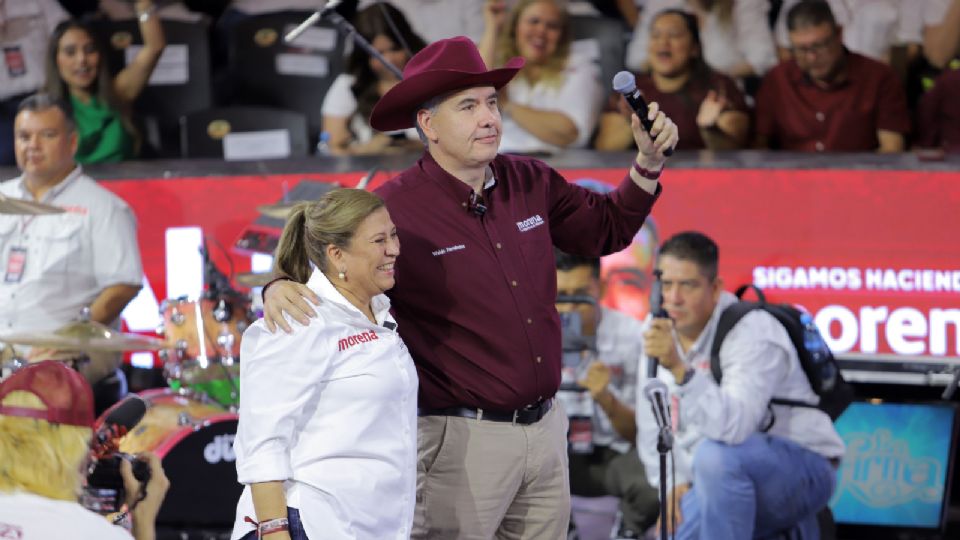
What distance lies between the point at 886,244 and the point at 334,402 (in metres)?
3.33

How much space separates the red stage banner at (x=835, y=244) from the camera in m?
5.95

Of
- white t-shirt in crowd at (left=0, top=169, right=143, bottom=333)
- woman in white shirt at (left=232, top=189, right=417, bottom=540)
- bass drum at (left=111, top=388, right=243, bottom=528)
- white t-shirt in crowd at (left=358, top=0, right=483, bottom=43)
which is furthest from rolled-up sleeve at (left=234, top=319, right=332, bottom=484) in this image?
white t-shirt in crowd at (left=358, top=0, right=483, bottom=43)

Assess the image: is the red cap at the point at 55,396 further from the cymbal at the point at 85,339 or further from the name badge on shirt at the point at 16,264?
the name badge on shirt at the point at 16,264

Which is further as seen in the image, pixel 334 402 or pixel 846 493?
pixel 846 493

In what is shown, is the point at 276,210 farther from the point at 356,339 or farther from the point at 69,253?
the point at 356,339

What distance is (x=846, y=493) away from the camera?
19.6 feet

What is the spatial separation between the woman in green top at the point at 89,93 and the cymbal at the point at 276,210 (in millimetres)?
1285

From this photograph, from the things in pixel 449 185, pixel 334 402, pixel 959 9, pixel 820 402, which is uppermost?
pixel 959 9

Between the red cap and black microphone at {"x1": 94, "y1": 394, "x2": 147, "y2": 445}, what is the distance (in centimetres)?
47

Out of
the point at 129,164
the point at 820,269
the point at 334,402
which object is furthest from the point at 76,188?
the point at 334,402

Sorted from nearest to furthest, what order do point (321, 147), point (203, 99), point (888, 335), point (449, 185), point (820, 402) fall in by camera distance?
point (449, 185) → point (820, 402) → point (888, 335) → point (321, 147) → point (203, 99)

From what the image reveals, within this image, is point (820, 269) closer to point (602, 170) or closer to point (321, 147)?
point (602, 170)

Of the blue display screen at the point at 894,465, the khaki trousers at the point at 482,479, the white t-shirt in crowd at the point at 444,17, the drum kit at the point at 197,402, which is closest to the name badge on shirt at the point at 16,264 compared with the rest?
the drum kit at the point at 197,402

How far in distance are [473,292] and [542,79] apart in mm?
3446
